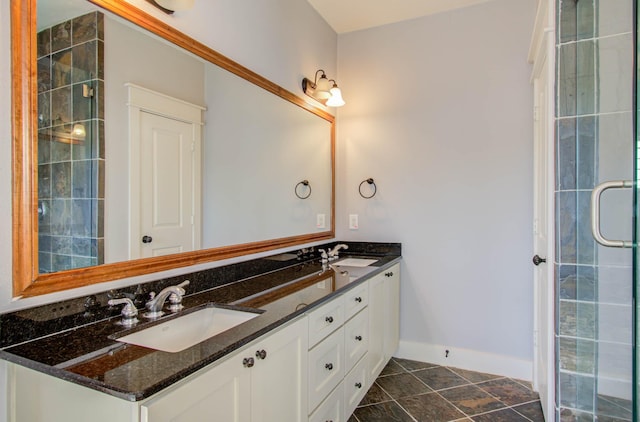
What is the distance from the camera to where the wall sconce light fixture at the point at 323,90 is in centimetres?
269

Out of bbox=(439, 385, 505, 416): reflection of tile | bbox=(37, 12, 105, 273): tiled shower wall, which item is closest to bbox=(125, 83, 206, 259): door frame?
bbox=(37, 12, 105, 273): tiled shower wall

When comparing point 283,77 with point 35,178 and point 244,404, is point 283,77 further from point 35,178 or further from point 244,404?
point 244,404

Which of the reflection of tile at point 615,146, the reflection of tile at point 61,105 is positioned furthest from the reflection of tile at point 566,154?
the reflection of tile at point 61,105

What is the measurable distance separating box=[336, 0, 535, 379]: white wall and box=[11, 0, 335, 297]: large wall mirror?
118 cm

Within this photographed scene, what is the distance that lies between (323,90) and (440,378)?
2.30 meters

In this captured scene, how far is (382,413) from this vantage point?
217 centimetres

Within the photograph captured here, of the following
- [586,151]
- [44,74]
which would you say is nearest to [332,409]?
[586,151]

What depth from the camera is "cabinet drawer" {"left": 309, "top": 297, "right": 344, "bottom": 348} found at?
1555 millimetres

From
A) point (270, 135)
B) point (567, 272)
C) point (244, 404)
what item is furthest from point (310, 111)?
point (244, 404)

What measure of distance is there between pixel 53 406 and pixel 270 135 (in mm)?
1752

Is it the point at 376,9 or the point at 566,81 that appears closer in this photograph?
the point at 566,81

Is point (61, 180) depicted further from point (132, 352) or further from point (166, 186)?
point (132, 352)

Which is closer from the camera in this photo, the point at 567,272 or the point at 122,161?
the point at 122,161

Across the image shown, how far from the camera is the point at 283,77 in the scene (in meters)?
2.42
